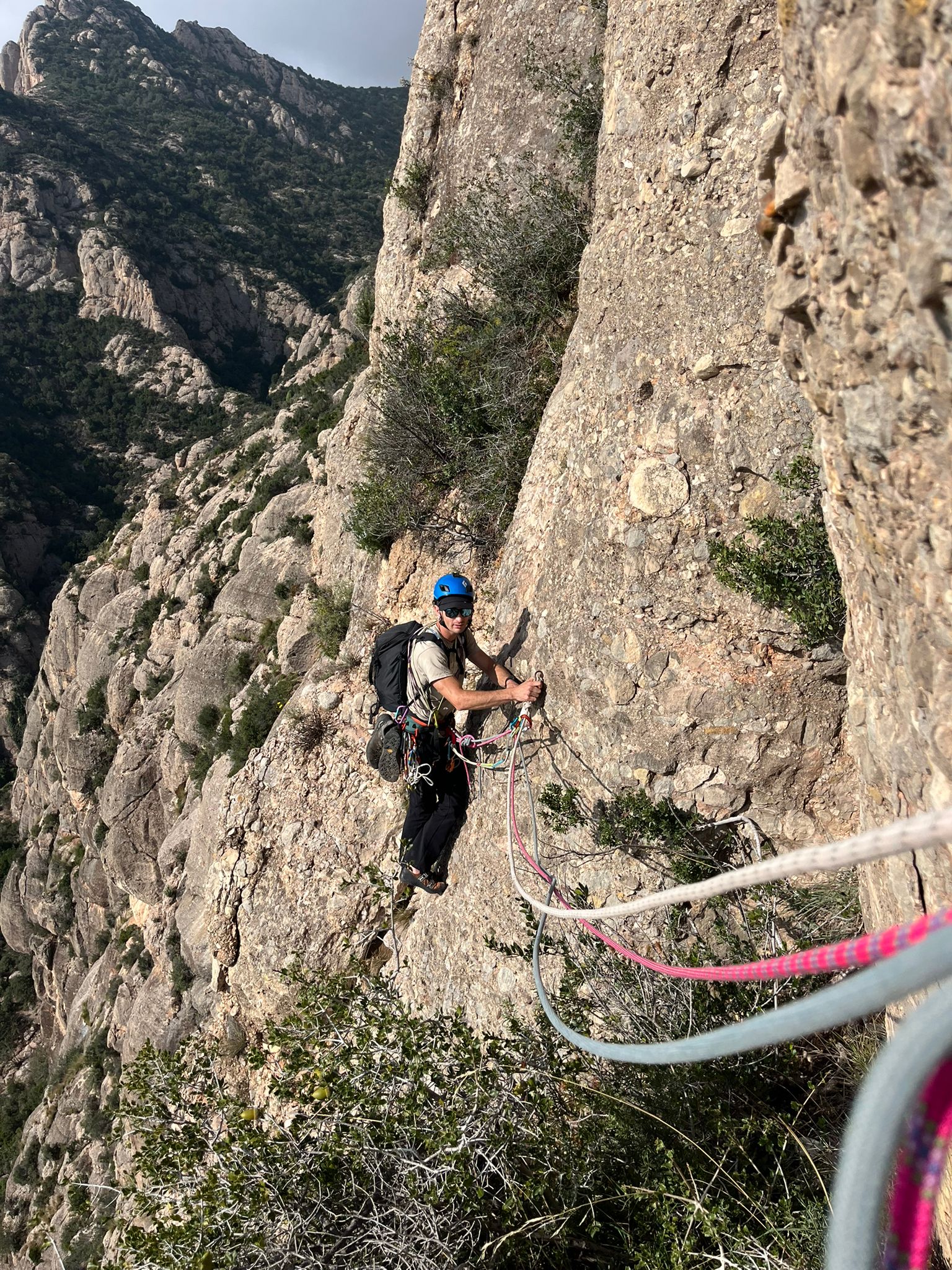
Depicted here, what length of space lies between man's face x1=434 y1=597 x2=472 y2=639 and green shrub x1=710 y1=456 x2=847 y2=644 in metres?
1.75

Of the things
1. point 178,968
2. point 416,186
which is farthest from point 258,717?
point 416,186

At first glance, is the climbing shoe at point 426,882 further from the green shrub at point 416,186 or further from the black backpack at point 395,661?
the green shrub at point 416,186

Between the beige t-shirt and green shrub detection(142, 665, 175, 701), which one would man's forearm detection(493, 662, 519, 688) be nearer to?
the beige t-shirt

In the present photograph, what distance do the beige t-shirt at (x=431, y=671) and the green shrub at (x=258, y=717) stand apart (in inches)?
235

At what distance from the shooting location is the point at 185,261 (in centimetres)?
6538

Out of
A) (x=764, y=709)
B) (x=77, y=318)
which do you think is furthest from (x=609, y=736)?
(x=77, y=318)

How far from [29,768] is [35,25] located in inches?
4820

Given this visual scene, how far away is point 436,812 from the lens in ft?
17.7

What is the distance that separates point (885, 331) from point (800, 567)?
6.01 ft

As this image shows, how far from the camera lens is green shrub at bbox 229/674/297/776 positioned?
1061 centimetres

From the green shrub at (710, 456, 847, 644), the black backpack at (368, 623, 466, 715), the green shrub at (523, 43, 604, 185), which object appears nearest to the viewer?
the green shrub at (710, 456, 847, 644)

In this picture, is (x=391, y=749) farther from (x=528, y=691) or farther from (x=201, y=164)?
(x=201, y=164)

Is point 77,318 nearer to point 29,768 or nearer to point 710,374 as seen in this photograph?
point 29,768

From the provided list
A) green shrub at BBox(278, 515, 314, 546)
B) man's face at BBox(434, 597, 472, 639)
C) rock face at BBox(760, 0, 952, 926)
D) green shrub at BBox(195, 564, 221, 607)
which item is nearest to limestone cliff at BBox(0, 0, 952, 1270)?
rock face at BBox(760, 0, 952, 926)
